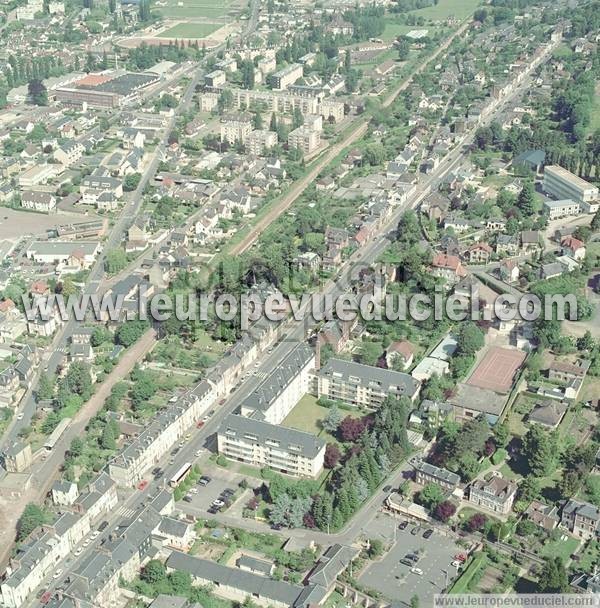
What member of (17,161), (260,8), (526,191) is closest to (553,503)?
(526,191)

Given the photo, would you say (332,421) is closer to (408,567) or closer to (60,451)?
(408,567)

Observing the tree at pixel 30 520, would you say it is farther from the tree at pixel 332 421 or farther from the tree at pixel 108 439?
the tree at pixel 332 421

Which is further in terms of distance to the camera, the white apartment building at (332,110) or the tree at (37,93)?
the tree at (37,93)

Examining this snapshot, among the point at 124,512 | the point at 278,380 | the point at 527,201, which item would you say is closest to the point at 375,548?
the point at 124,512

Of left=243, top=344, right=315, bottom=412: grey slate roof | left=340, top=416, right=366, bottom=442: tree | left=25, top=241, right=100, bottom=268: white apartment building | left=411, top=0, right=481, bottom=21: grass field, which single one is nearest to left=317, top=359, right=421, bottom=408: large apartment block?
left=243, top=344, right=315, bottom=412: grey slate roof

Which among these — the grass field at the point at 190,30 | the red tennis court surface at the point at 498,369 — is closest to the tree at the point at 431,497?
the red tennis court surface at the point at 498,369

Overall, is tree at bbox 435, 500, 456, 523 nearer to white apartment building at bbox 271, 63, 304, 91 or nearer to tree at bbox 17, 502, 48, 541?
tree at bbox 17, 502, 48, 541
